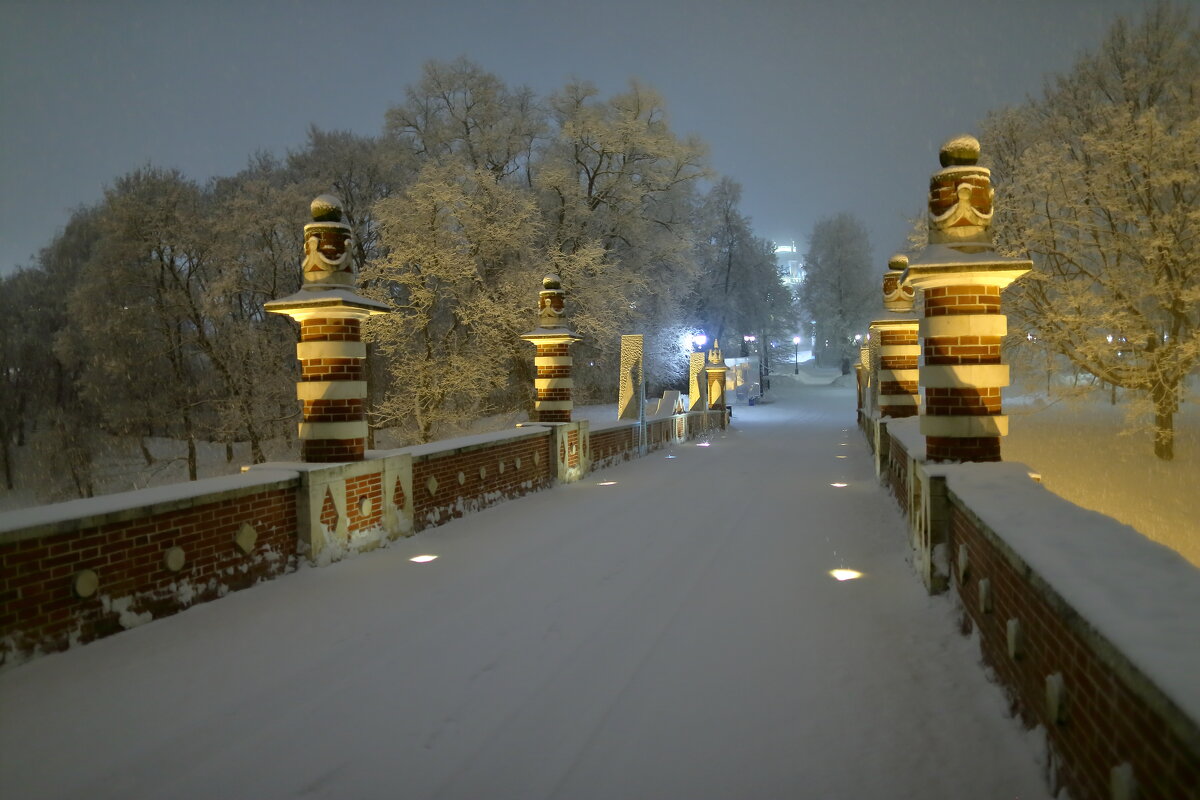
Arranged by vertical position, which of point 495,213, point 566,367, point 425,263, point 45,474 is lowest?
point 45,474

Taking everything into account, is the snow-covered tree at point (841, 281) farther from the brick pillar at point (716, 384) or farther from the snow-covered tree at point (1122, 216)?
the snow-covered tree at point (1122, 216)

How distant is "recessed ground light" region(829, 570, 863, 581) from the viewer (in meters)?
6.52

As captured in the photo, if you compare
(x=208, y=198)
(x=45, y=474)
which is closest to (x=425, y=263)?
(x=208, y=198)

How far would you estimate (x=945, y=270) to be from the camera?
6.34m

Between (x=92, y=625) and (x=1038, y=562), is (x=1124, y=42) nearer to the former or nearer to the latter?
(x=1038, y=562)

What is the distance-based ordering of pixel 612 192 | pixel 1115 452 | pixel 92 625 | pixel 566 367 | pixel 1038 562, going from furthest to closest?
pixel 612 192
pixel 1115 452
pixel 566 367
pixel 92 625
pixel 1038 562

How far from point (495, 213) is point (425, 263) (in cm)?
261

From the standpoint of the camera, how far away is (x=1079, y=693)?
102 inches

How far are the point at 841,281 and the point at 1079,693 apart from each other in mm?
59063

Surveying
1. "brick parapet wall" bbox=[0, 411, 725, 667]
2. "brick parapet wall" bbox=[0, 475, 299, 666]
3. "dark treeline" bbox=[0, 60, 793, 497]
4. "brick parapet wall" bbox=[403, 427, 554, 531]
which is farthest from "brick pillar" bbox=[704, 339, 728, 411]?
"brick parapet wall" bbox=[0, 475, 299, 666]

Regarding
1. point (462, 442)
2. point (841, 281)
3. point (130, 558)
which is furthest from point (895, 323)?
point (841, 281)

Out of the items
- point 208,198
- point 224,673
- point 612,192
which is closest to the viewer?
point 224,673

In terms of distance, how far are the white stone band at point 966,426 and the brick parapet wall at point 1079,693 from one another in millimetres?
2303

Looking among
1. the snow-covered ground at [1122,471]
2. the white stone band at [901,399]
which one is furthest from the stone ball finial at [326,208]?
the snow-covered ground at [1122,471]
